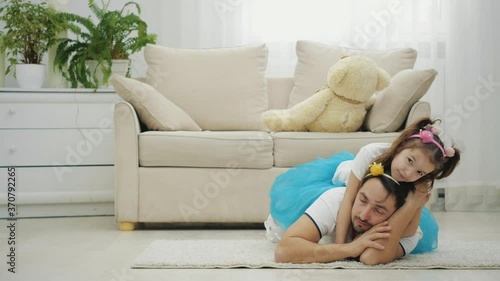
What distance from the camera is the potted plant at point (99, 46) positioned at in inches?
154

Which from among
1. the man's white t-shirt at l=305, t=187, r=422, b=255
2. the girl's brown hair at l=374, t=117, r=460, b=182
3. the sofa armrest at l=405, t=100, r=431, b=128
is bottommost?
the man's white t-shirt at l=305, t=187, r=422, b=255

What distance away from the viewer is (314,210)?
7.50 ft

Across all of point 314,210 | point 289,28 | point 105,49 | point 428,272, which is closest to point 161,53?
point 105,49

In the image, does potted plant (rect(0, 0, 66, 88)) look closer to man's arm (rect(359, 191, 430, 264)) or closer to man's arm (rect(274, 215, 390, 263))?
man's arm (rect(274, 215, 390, 263))

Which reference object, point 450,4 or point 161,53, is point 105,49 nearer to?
point 161,53

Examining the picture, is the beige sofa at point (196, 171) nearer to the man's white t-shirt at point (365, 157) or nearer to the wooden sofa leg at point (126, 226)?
the wooden sofa leg at point (126, 226)

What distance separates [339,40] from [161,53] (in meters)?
1.21

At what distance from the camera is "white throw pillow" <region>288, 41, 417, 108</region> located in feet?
12.1

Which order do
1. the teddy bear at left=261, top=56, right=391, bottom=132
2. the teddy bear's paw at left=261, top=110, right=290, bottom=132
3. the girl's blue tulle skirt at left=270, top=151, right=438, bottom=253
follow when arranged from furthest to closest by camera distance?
the teddy bear's paw at left=261, top=110, right=290, bottom=132
the teddy bear at left=261, top=56, right=391, bottom=132
the girl's blue tulle skirt at left=270, top=151, right=438, bottom=253

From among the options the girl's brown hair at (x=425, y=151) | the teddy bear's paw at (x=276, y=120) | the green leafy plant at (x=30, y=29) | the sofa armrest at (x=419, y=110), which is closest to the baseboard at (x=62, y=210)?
the green leafy plant at (x=30, y=29)

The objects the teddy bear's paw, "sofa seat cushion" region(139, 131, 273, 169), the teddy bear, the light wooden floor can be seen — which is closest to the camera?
the light wooden floor

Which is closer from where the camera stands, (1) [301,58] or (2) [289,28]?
(1) [301,58]

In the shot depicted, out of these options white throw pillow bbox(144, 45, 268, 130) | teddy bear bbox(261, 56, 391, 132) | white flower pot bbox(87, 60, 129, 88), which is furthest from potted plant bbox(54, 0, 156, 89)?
teddy bear bbox(261, 56, 391, 132)

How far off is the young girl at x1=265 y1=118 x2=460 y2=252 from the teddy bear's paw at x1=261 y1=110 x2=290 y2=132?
28.2 inches
